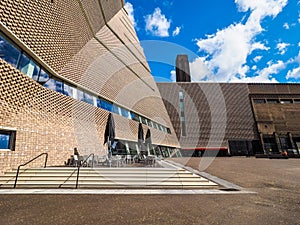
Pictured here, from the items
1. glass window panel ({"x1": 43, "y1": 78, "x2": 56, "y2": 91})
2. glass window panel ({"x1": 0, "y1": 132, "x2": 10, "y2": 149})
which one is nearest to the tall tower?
glass window panel ({"x1": 43, "y1": 78, "x2": 56, "y2": 91})

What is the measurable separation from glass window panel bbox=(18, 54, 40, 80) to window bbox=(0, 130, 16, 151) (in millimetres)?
3080

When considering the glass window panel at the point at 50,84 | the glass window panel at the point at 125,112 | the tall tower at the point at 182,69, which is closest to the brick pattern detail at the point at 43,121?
the glass window panel at the point at 50,84

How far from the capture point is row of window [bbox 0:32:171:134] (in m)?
7.48

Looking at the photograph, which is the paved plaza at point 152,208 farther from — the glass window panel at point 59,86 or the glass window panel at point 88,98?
the glass window panel at point 88,98

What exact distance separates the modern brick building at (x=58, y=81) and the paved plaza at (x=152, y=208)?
4.32 meters

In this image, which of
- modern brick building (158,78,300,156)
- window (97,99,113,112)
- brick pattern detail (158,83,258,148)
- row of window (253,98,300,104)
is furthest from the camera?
row of window (253,98,300,104)

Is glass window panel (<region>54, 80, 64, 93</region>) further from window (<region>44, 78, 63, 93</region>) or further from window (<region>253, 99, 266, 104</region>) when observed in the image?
window (<region>253, 99, 266, 104</region>)

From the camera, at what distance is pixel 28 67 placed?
8.64 meters

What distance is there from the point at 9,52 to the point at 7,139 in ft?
12.9

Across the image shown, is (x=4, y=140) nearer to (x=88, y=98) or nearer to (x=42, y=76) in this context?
(x=42, y=76)

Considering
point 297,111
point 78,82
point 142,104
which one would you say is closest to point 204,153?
point 142,104

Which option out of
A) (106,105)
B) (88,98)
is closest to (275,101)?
(106,105)

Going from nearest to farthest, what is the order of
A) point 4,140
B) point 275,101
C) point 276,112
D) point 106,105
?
point 4,140 < point 106,105 < point 276,112 < point 275,101

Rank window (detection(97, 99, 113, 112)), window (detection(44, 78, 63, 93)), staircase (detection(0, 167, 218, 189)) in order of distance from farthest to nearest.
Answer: window (detection(97, 99, 113, 112))
window (detection(44, 78, 63, 93))
staircase (detection(0, 167, 218, 189))
